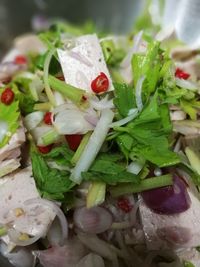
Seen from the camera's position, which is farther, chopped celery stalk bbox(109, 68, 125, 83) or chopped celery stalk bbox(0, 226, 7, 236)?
chopped celery stalk bbox(109, 68, 125, 83)

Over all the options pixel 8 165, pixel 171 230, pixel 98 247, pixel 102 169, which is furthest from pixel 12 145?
pixel 171 230

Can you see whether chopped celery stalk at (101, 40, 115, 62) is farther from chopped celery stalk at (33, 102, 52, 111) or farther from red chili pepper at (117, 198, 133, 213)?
red chili pepper at (117, 198, 133, 213)

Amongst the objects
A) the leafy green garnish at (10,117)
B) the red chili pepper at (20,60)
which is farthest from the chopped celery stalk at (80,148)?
the red chili pepper at (20,60)

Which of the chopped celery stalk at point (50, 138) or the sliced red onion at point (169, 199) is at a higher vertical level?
the chopped celery stalk at point (50, 138)

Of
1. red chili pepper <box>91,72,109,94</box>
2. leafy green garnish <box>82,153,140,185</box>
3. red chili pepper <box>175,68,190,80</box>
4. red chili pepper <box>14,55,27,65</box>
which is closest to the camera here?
leafy green garnish <box>82,153,140,185</box>

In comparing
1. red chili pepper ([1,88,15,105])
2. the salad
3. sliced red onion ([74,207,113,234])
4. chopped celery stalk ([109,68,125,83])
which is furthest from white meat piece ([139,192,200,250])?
red chili pepper ([1,88,15,105])

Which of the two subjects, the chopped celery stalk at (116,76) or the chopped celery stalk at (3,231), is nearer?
the chopped celery stalk at (3,231)

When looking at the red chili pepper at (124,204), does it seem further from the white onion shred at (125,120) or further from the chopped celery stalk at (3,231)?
the chopped celery stalk at (3,231)
